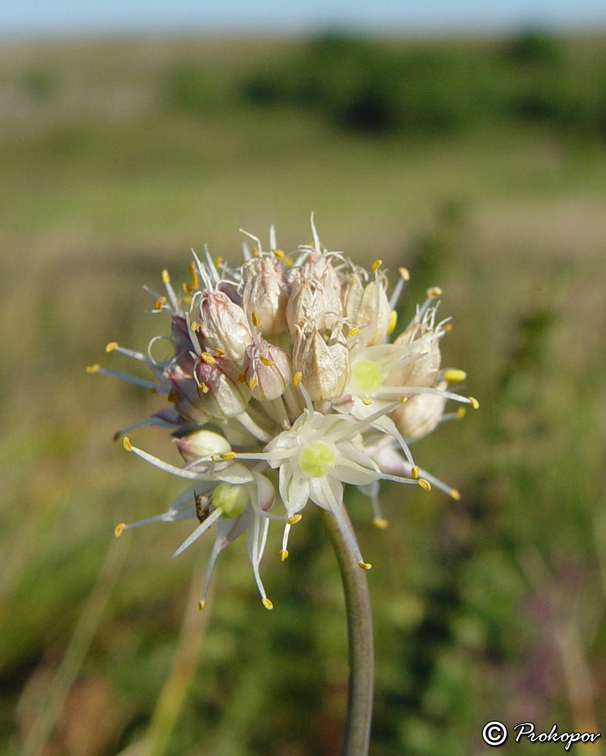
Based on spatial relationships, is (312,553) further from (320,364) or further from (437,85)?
(437,85)

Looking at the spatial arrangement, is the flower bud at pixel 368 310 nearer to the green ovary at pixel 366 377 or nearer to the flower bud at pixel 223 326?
the green ovary at pixel 366 377

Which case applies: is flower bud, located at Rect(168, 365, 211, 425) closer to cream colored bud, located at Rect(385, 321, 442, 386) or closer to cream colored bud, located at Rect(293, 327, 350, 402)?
cream colored bud, located at Rect(293, 327, 350, 402)

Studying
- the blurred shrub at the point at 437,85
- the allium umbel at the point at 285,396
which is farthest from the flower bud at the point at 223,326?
the blurred shrub at the point at 437,85

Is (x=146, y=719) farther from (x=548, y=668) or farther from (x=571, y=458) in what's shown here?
(x=571, y=458)

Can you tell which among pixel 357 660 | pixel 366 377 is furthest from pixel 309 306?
pixel 357 660

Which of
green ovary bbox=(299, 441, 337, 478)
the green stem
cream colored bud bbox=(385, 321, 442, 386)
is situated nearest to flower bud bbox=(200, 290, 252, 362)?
green ovary bbox=(299, 441, 337, 478)
